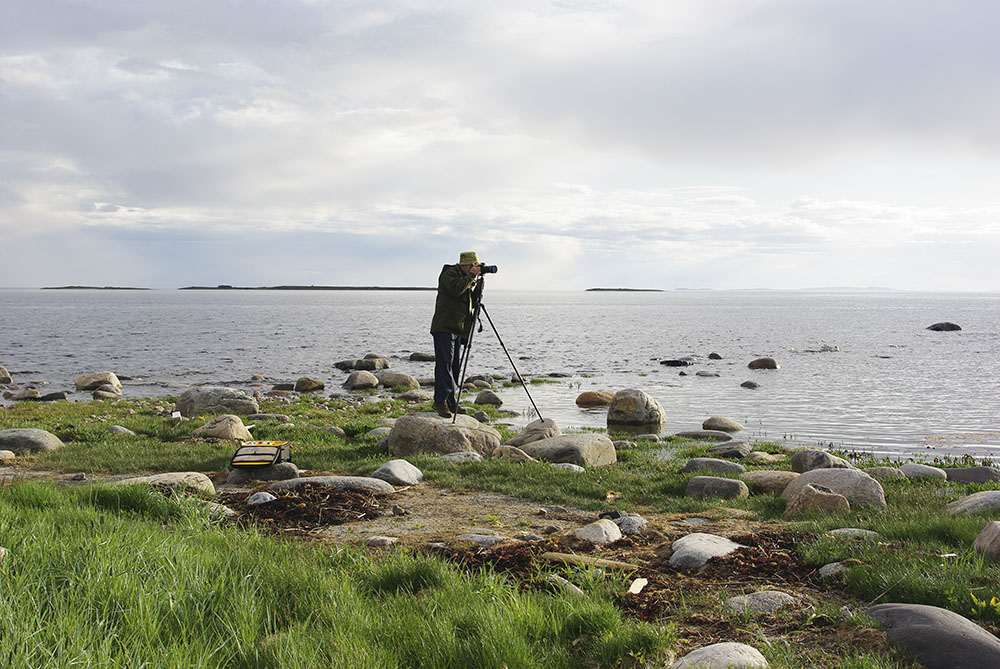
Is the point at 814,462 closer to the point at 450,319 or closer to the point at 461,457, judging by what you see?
the point at 461,457

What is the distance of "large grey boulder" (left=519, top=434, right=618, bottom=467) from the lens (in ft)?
38.0

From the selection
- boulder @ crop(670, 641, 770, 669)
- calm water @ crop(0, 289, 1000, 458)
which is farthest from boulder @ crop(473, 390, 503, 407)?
boulder @ crop(670, 641, 770, 669)

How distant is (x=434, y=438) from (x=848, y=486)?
631 cm

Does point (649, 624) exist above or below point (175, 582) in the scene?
below

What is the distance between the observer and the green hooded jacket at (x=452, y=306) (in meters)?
13.6

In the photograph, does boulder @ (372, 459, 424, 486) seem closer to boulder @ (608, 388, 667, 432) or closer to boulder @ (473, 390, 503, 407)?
boulder @ (608, 388, 667, 432)

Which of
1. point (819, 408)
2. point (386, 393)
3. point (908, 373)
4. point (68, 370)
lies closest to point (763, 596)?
point (819, 408)

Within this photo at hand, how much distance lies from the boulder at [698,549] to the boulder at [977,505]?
2852 millimetres

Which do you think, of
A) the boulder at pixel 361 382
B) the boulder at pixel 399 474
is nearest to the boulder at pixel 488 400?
the boulder at pixel 361 382

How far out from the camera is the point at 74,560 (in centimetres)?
438

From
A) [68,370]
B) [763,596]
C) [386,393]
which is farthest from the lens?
[68,370]

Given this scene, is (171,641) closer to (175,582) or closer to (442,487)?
(175,582)

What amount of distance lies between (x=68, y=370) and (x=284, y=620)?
37060mm

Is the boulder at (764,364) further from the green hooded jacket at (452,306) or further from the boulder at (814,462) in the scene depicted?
the green hooded jacket at (452,306)
